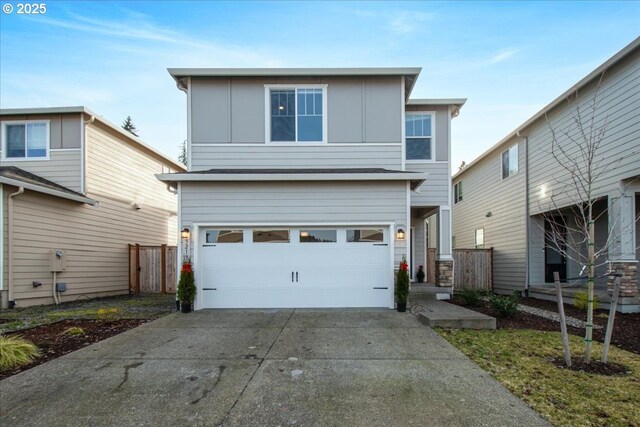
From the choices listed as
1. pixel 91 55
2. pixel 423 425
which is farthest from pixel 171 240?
pixel 423 425

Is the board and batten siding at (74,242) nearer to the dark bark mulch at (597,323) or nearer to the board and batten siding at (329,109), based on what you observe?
the board and batten siding at (329,109)

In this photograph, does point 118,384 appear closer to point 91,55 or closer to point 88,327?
point 88,327

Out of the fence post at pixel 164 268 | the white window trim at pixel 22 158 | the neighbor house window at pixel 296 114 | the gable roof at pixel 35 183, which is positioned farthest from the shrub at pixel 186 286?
the white window trim at pixel 22 158

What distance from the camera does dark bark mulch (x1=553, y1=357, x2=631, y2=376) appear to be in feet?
14.1

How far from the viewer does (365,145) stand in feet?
31.0

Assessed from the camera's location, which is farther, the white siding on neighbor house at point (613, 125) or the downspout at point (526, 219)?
the downspout at point (526, 219)

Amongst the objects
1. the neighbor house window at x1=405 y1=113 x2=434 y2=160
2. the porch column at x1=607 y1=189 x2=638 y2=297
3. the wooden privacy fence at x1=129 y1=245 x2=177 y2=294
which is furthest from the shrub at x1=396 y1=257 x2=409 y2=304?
the wooden privacy fence at x1=129 y1=245 x2=177 y2=294

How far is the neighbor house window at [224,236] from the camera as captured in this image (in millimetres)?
8578

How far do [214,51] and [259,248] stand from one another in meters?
8.03

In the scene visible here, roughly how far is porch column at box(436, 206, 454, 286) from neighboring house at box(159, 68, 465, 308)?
2.43 m

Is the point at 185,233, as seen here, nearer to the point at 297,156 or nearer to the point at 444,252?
the point at 297,156

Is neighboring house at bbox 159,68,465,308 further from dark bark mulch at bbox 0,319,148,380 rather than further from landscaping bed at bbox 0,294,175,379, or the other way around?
dark bark mulch at bbox 0,319,148,380

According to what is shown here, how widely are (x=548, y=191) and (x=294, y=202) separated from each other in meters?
7.98

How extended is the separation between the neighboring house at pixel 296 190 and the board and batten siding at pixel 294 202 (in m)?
0.02
